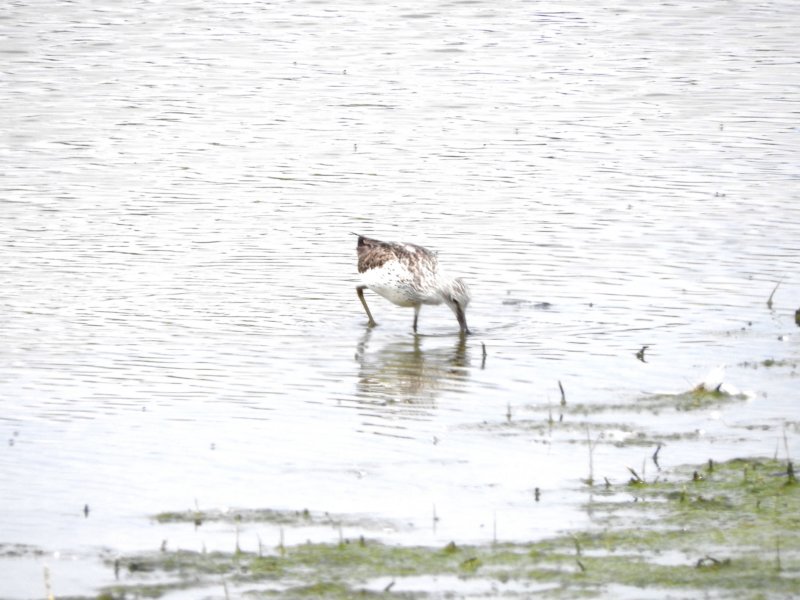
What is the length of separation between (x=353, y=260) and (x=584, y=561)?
25.6 ft

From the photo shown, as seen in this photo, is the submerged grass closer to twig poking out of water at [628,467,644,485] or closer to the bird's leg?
twig poking out of water at [628,467,644,485]

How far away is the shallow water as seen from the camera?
25.4 feet

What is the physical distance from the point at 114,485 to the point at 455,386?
9.81 ft

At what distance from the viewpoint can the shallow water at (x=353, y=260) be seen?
773 centimetres

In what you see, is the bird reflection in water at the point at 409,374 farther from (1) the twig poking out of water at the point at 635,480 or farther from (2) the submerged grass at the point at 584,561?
(2) the submerged grass at the point at 584,561

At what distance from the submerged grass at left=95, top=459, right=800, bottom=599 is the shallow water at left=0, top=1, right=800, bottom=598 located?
229 mm

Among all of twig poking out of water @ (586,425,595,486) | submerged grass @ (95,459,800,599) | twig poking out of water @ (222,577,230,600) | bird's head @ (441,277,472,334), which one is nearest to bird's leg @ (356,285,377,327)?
bird's head @ (441,277,472,334)

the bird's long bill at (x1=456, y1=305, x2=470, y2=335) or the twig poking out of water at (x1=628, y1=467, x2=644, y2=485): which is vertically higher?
the bird's long bill at (x1=456, y1=305, x2=470, y2=335)

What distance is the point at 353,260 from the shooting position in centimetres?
1374

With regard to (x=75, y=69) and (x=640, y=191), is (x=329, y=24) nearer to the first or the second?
(x=75, y=69)

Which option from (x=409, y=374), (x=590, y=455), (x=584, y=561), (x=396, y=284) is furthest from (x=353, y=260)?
(x=584, y=561)

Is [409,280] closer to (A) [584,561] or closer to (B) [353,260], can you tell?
(B) [353,260]

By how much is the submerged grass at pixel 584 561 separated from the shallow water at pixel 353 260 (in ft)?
0.75

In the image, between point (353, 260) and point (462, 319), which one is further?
point (353, 260)
